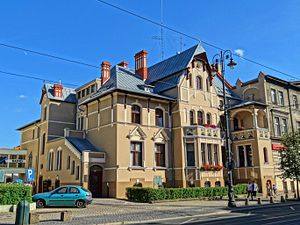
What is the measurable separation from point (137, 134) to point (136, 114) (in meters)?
2.14

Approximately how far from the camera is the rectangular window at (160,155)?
32.0 meters

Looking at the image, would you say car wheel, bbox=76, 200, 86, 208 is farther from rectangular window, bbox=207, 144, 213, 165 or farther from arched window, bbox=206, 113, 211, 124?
arched window, bbox=206, 113, 211, 124

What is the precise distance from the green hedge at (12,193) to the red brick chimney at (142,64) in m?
22.6

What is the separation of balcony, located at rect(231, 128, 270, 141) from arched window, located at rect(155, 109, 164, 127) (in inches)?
420

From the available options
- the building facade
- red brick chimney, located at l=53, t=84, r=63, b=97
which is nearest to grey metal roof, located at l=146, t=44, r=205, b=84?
the building facade

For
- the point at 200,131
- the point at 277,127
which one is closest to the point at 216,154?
the point at 200,131

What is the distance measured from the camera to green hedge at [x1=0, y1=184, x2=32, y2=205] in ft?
58.0

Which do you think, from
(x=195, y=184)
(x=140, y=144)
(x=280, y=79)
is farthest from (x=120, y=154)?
(x=280, y=79)

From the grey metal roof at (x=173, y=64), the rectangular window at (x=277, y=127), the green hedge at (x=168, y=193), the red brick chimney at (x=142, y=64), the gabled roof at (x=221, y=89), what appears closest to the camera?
the green hedge at (x=168, y=193)

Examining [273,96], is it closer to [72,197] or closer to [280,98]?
[280,98]

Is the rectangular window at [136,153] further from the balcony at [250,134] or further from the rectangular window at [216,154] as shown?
the balcony at [250,134]

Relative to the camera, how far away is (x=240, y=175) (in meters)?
36.6

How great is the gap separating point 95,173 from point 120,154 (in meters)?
3.42

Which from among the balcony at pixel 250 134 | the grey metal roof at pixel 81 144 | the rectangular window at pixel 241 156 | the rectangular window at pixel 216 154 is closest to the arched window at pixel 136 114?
Result: the grey metal roof at pixel 81 144
